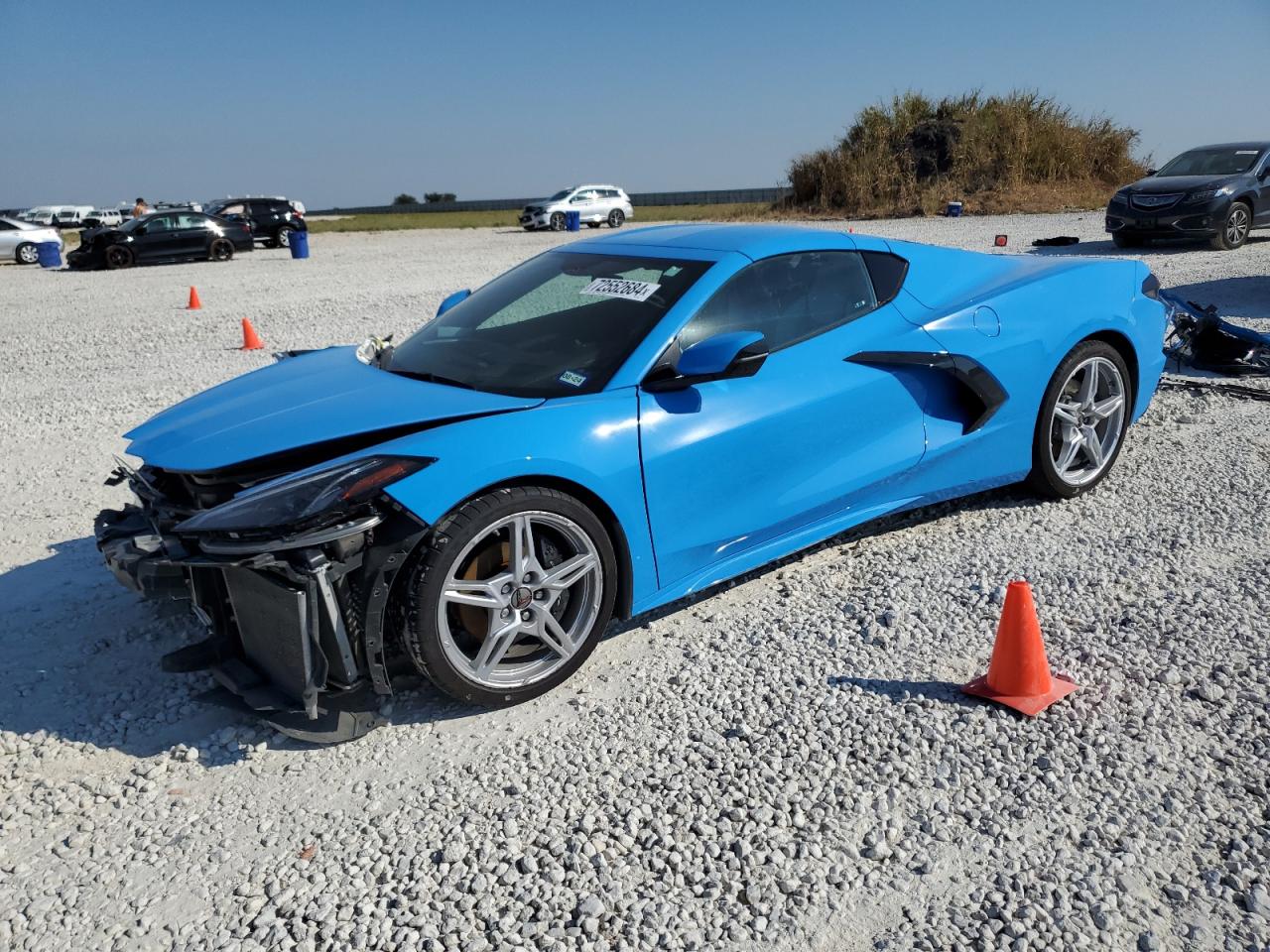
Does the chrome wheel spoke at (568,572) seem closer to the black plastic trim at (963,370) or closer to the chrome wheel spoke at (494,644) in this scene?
the chrome wheel spoke at (494,644)

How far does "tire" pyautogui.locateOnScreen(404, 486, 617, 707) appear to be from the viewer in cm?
312

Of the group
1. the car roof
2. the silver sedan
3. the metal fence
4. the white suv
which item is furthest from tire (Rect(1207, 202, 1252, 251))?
the metal fence

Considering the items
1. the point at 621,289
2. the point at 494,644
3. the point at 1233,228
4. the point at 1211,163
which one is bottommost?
the point at 494,644

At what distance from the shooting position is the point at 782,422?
151 inches

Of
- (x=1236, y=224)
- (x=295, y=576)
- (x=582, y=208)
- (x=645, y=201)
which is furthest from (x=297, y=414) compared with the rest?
(x=645, y=201)

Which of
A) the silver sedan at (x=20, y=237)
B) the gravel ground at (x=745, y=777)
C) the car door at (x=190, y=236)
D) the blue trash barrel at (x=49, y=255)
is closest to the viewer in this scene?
the gravel ground at (x=745, y=777)

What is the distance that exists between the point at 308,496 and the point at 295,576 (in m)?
0.25

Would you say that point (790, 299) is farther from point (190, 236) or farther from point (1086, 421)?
point (190, 236)

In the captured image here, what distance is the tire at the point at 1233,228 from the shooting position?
15417 millimetres

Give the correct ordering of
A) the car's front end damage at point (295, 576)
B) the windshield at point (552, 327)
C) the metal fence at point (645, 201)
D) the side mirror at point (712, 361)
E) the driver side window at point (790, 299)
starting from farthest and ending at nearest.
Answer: the metal fence at point (645, 201), the driver side window at point (790, 299), the windshield at point (552, 327), the side mirror at point (712, 361), the car's front end damage at point (295, 576)

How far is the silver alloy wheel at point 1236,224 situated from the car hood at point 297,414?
1559cm

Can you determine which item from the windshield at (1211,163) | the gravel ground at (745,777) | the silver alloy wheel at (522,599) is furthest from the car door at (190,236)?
the silver alloy wheel at (522,599)

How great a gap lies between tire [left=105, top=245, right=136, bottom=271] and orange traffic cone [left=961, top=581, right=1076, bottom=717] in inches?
975

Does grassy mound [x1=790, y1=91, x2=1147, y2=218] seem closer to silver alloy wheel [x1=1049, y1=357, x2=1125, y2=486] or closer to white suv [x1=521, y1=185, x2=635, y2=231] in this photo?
white suv [x1=521, y1=185, x2=635, y2=231]
